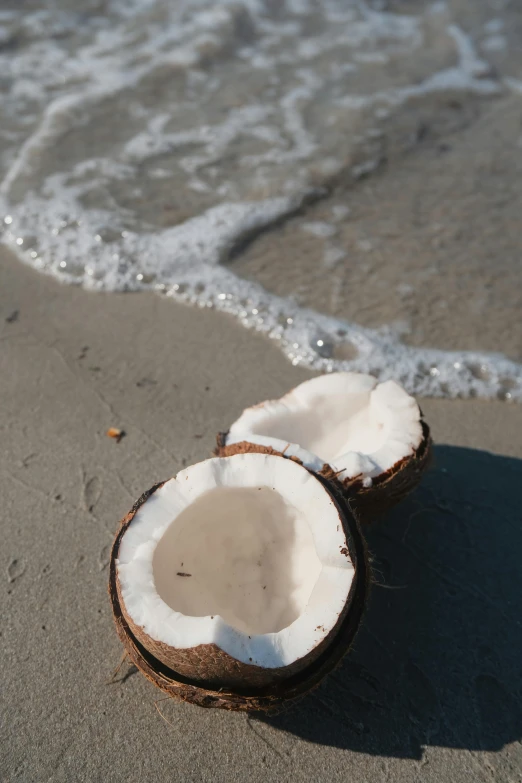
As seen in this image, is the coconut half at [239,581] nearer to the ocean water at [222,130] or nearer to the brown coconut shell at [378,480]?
the brown coconut shell at [378,480]

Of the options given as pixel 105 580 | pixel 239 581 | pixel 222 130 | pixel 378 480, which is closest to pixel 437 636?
pixel 378 480

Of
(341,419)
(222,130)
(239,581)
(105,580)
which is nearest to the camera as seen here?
(239,581)

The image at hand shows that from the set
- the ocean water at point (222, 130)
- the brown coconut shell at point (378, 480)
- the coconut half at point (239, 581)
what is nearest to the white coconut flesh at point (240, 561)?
the coconut half at point (239, 581)

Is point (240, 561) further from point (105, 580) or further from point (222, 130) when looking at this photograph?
point (222, 130)

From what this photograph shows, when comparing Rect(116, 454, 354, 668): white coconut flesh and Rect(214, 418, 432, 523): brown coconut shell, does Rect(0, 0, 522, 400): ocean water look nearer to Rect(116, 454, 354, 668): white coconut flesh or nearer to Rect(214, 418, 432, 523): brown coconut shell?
Rect(214, 418, 432, 523): brown coconut shell

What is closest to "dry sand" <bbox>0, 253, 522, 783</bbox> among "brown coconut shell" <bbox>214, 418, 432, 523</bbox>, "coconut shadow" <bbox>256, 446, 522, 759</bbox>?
"coconut shadow" <bbox>256, 446, 522, 759</bbox>

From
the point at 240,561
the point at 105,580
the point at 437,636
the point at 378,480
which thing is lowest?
the point at 437,636

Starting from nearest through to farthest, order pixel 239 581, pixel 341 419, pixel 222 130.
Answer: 1. pixel 239 581
2. pixel 341 419
3. pixel 222 130
